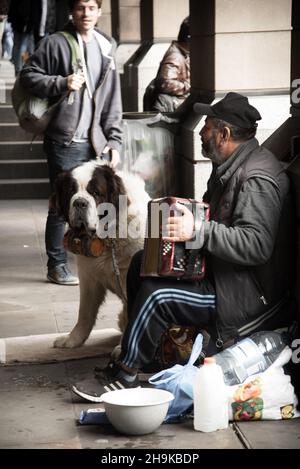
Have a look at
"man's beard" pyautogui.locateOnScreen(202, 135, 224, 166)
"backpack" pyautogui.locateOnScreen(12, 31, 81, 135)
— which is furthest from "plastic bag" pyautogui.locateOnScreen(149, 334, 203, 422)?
"backpack" pyautogui.locateOnScreen(12, 31, 81, 135)

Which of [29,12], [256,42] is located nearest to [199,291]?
[256,42]

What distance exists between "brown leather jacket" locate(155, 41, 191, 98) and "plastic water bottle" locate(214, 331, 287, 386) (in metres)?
5.38

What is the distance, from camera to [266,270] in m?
5.11

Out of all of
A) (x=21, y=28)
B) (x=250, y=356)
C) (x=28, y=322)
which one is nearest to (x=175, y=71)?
(x=28, y=322)

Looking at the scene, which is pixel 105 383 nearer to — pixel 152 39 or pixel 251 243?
pixel 251 243

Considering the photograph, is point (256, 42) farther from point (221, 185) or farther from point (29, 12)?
point (29, 12)

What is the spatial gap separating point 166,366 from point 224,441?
1002mm

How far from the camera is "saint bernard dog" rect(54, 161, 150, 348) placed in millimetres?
5867

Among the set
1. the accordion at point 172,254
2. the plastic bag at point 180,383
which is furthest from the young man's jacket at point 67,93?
the plastic bag at point 180,383

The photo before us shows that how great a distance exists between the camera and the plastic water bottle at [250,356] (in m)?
4.95

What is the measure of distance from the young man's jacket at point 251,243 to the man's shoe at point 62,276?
10.1 ft

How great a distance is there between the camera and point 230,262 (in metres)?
5.07

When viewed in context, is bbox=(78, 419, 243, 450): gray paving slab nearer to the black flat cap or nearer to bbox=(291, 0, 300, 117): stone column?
the black flat cap

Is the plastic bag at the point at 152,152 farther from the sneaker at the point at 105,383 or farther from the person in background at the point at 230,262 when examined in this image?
the sneaker at the point at 105,383
